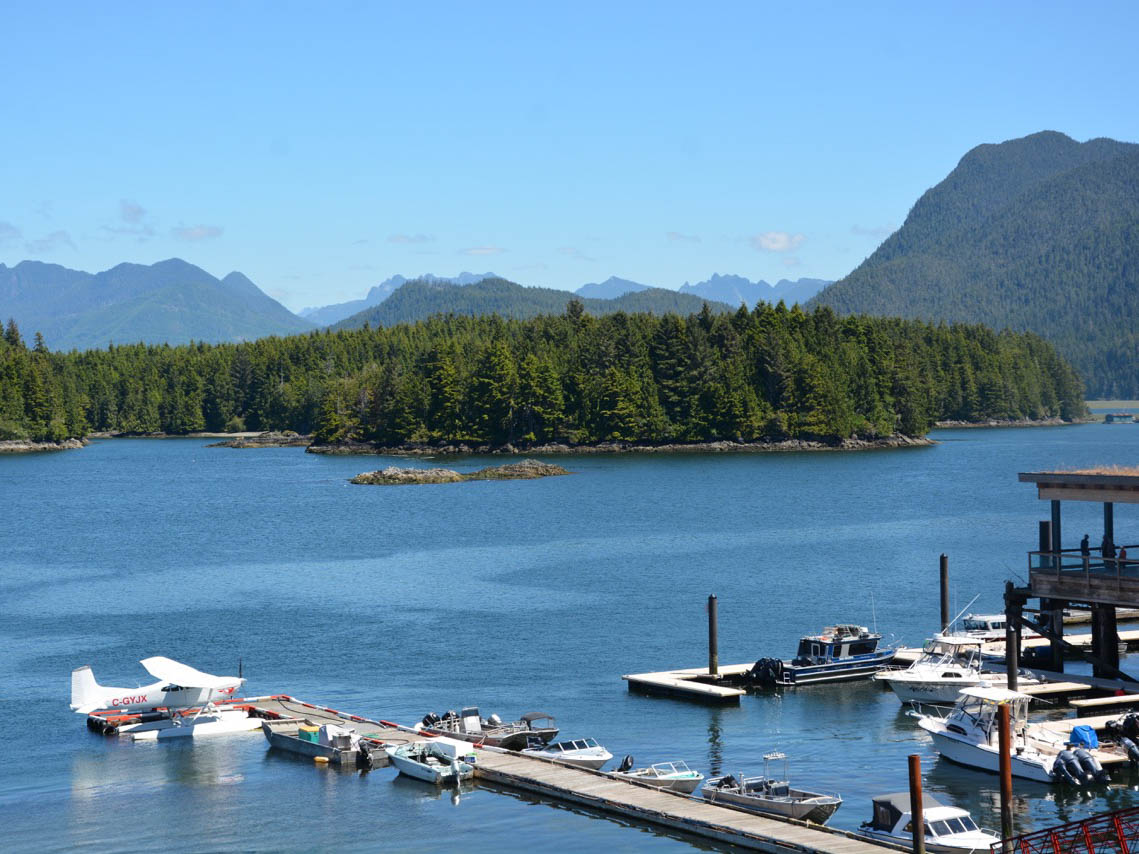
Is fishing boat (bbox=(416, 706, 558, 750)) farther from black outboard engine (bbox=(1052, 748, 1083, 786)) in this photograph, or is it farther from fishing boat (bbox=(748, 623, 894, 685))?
black outboard engine (bbox=(1052, 748, 1083, 786))

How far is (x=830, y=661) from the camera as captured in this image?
181ft

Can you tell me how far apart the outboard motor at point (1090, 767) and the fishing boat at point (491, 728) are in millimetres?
16143

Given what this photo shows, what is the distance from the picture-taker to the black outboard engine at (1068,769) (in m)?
40.5

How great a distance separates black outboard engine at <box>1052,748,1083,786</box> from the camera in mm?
40469

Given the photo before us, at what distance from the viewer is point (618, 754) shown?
45594 millimetres

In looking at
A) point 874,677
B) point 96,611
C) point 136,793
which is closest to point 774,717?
point 874,677

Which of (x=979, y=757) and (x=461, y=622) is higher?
(x=461, y=622)

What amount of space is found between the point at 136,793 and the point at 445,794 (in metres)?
9.58

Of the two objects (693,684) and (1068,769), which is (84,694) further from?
(1068,769)

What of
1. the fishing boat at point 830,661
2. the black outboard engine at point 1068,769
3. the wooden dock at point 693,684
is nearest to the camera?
the black outboard engine at point 1068,769

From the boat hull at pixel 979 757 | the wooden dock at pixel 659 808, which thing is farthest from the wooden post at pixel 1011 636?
the wooden dock at pixel 659 808

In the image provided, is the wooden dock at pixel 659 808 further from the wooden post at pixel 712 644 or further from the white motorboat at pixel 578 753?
the wooden post at pixel 712 644

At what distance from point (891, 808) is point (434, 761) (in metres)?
14.4

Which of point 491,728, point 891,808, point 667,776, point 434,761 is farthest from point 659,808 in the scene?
point 491,728
